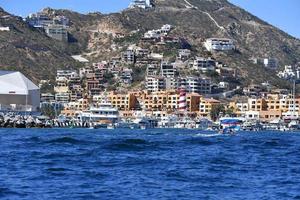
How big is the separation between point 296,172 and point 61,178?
1154 cm

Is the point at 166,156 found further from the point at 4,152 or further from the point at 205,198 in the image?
the point at 205,198

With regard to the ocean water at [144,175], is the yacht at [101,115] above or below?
above

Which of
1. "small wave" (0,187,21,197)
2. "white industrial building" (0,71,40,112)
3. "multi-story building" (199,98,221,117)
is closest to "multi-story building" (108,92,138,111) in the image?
"multi-story building" (199,98,221,117)

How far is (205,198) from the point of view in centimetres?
3119

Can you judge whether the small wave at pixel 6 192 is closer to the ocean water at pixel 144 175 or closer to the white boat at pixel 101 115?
the ocean water at pixel 144 175

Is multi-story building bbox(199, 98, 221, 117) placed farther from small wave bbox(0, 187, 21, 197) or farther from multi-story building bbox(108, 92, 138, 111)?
small wave bbox(0, 187, 21, 197)

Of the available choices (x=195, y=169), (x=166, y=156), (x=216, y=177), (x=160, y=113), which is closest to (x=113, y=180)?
(x=216, y=177)

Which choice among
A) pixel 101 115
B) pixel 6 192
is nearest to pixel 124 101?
pixel 101 115

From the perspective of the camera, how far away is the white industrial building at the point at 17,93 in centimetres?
18488

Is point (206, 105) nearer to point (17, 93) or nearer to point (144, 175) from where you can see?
point (17, 93)

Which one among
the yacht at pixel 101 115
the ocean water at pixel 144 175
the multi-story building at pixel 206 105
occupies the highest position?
the multi-story building at pixel 206 105

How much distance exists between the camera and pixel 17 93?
186875 millimetres

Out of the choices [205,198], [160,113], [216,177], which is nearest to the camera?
[205,198]

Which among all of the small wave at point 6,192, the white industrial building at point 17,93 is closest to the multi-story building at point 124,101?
the white industrial building at point 17,93
